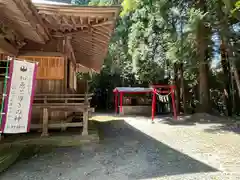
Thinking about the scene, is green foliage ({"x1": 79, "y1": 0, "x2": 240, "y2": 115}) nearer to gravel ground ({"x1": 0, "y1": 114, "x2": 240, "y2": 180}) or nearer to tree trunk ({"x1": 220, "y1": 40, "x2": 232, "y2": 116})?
tree trunk ({"x1": 220, "y1": 40, "x2": 232, "y2": 116})

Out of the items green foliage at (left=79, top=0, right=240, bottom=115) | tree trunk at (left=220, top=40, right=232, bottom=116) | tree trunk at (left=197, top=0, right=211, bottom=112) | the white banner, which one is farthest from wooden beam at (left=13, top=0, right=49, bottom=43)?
tree trunk at (left=220, top=40, right=232, bottom=116)

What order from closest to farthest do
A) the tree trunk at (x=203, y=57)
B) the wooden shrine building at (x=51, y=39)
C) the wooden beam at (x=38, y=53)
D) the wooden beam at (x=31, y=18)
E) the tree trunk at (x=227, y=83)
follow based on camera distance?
the wooden beam at (x=31, y=18), the wooden shrine building at (x=51, y=39), the wooden beam at (x=38, y=53), the tree trunk at (x=203, y=57), the tree trunk at (x=227, y=83)

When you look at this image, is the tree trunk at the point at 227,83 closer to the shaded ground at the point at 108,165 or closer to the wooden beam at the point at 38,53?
the shaded ground at the point at 108,165

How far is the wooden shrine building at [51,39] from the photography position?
5414 millimetres

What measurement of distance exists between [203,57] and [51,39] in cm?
983

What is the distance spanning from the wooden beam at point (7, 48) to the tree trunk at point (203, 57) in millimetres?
9333

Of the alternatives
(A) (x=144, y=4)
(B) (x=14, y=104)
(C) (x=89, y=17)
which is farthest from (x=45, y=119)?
(A) (x=144, y=4)

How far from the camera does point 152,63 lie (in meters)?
19.2

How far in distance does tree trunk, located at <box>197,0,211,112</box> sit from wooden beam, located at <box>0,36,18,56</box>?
9.33m

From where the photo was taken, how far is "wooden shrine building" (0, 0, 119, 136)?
213 inches

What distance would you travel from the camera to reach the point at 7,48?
20.3 ft

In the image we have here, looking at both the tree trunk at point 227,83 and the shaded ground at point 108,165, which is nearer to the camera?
the shaded ground at point 108,165

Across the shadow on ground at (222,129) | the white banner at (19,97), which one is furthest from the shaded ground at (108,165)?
the shadow on ground at (222,129)

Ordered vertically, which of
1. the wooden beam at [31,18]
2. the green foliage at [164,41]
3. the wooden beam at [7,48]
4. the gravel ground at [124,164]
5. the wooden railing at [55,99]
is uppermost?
the green foliage at [164,41]
